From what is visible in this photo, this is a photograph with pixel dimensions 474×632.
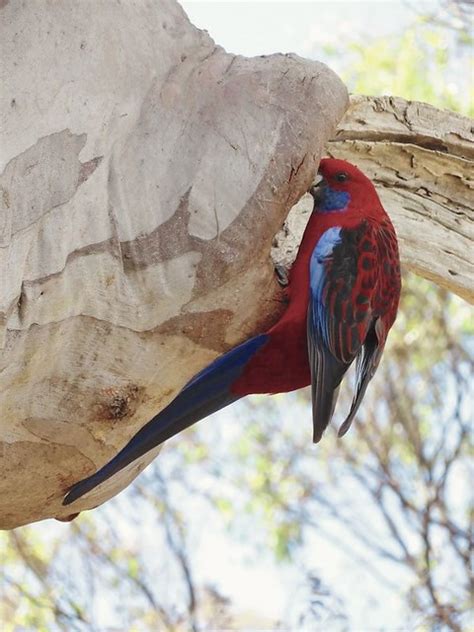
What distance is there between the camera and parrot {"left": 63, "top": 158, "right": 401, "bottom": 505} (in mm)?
1958

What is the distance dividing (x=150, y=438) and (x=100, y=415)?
0.11 m

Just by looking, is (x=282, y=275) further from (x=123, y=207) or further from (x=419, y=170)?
(x=419, y=170)

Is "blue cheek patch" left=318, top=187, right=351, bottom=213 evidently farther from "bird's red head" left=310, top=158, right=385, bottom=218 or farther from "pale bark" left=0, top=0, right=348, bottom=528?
"pale bark" left=0, top=0, right=348, bottom=528

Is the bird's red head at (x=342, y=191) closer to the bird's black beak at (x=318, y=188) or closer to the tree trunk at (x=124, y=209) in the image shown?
the bird's black beak at (x=318, y=188)

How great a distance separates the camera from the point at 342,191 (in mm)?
2133

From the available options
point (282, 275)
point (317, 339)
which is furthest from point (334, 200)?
point (317, 339)

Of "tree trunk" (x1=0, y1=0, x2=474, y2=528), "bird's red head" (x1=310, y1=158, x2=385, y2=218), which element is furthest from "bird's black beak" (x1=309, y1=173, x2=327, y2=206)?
"tree trunk" (x1=0, y1=0, x2=474, y2=528)

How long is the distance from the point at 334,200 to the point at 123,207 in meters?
0.45

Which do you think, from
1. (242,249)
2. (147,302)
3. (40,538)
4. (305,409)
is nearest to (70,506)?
(147,302)

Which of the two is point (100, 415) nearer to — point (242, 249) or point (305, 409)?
point (242, 249)

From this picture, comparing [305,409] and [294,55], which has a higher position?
[305,409]

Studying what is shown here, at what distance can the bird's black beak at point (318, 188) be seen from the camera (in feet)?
7.04

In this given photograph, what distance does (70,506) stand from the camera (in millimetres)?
2217

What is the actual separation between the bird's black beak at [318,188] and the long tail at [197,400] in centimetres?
33
